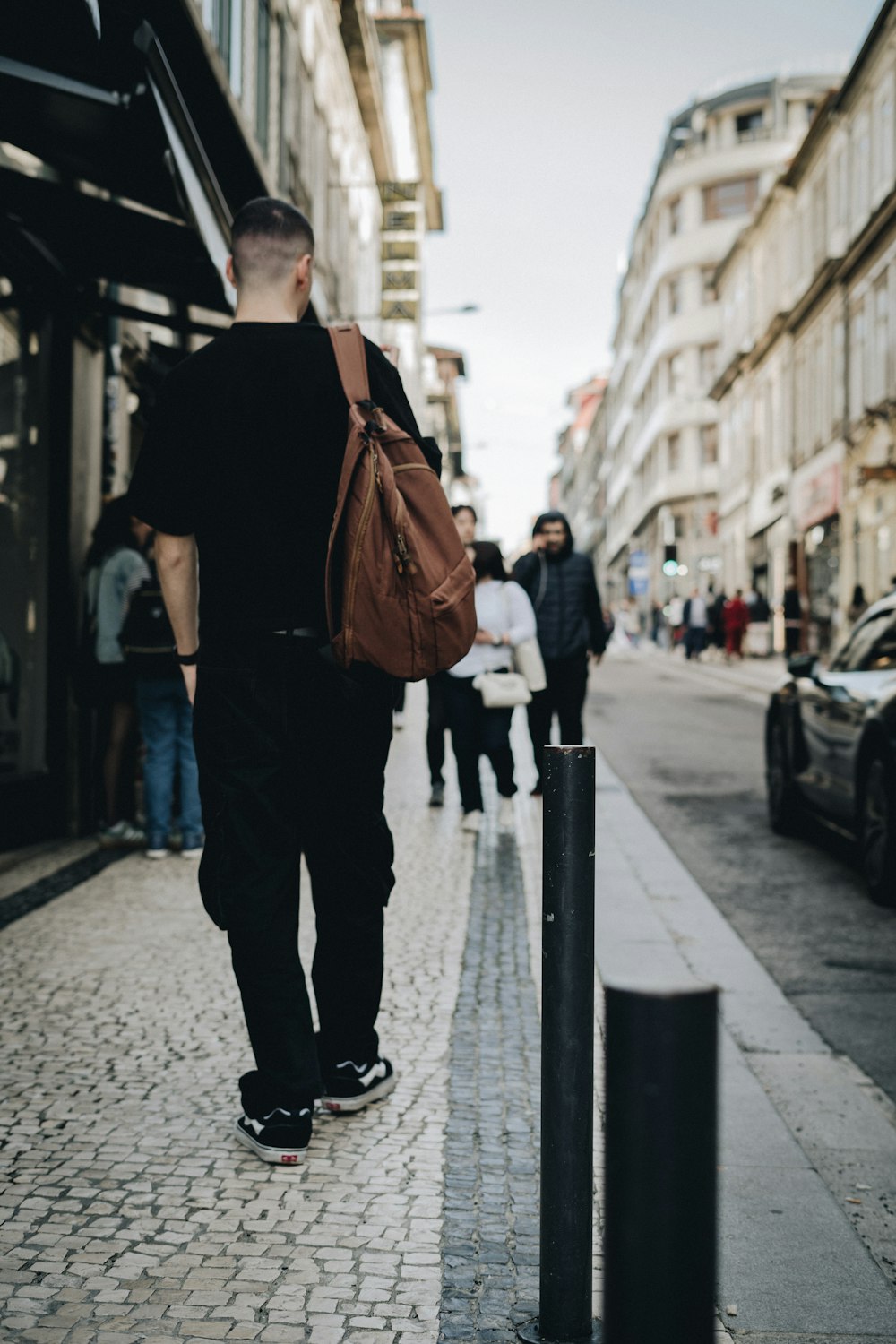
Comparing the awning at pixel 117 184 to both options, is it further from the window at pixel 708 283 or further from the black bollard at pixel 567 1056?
the window at pixel 708 283

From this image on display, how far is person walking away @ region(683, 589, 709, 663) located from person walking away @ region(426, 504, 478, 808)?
89.2 feet

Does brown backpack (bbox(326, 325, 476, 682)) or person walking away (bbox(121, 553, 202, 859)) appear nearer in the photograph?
brown backpack (bbox(326, 325, 476, 682))

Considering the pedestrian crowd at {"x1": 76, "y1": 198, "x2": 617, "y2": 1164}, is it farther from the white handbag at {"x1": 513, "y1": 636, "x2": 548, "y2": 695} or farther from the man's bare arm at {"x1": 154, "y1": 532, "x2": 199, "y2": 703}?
the white handbag at {"x1": 513, "y1": 636, "x2": 548, "y2": 695}

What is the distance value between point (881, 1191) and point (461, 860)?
4086mm

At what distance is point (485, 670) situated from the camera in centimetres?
819

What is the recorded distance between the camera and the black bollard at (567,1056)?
2.24 metres

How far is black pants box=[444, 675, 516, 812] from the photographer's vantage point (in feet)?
26.5

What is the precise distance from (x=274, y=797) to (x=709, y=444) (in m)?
60.9

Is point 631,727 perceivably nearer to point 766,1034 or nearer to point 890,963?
point 890,963

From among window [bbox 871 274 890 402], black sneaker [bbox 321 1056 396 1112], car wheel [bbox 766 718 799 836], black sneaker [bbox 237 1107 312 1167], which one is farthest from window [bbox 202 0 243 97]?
window [bbox 871 274 890 402]

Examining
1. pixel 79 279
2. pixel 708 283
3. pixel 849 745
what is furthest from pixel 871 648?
pixel 708 283

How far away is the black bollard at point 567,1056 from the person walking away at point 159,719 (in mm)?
4875

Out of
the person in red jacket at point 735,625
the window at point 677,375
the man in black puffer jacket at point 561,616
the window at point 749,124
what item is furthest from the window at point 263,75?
the window at point 677,375

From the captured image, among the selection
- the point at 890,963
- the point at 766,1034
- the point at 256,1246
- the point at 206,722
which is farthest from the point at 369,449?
the point at 890,963
